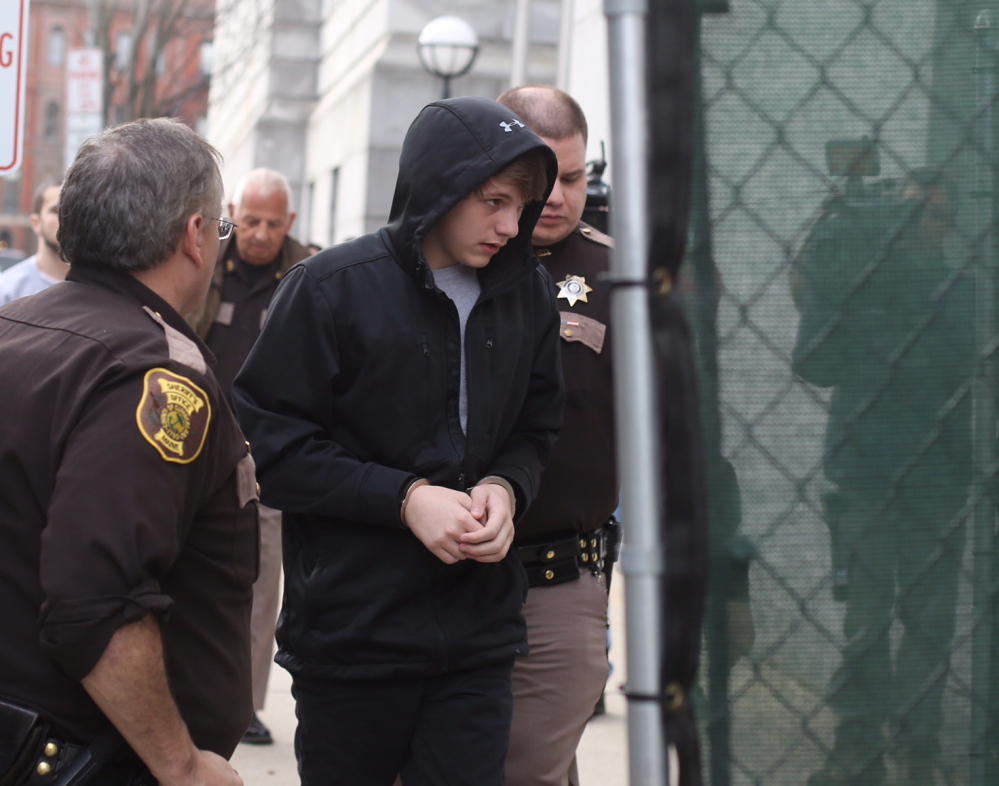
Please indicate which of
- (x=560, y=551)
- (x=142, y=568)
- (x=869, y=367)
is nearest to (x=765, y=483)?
(x=869, y=367)

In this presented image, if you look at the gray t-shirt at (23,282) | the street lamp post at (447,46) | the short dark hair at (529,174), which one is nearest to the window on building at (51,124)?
the street lamp post at (447,46)

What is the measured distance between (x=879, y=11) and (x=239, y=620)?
1.46 metres

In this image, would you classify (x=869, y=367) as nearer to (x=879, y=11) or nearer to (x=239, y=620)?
(x=879, y=11)

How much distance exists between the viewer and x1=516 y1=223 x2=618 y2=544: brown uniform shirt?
2986mm

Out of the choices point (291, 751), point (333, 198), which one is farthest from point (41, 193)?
point (333, 198)

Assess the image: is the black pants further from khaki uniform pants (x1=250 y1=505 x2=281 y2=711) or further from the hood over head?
khaki uniform pants (x1=250 y1=505 x2=281 y2=711)

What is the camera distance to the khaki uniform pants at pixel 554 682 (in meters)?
2.87

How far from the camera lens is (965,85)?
1.48 meters

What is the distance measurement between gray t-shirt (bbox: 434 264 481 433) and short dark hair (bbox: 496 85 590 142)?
0.61m

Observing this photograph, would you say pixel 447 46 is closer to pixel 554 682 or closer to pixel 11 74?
pixel 11 74

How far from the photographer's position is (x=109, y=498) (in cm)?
190

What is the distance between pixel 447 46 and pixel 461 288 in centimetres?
856

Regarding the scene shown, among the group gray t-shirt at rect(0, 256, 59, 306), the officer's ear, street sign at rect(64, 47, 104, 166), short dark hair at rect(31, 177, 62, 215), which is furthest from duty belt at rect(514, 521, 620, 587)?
street sign at rect(64, 47, 104, 166)

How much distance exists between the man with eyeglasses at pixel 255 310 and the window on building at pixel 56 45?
6915cm
